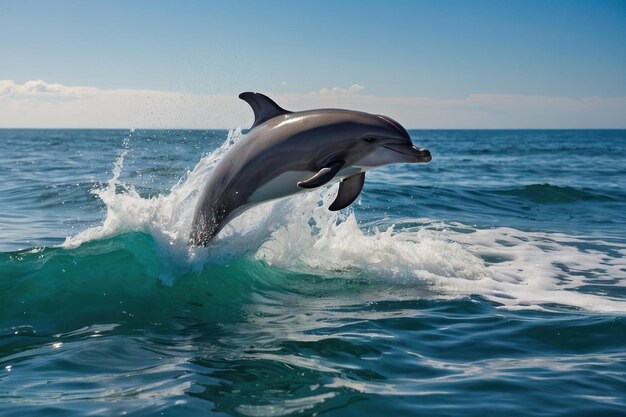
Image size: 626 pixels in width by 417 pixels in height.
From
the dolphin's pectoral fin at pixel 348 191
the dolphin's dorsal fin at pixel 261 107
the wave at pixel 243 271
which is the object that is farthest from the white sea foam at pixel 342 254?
the dolphin's dorsal fin at pixel 261 107

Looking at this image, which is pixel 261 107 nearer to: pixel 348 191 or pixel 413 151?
pixel 348 191

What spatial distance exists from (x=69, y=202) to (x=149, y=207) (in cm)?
842

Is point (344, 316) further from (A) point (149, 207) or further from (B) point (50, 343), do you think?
(A) point (149, 207)

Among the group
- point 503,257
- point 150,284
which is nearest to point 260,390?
point 150,284

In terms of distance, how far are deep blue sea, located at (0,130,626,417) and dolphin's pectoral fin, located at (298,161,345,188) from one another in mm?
1450

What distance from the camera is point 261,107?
27.0ft

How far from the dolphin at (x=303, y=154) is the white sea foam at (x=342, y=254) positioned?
4.40 ft

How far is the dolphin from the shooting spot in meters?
7.70

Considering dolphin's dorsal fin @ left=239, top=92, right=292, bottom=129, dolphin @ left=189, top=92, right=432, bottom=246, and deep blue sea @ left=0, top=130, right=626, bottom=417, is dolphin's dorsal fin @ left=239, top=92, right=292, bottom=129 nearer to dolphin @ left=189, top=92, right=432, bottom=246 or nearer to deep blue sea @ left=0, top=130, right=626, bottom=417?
dolphin @ left=189, top=92, right=432, bottom=246

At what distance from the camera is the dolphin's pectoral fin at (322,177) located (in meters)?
7.32

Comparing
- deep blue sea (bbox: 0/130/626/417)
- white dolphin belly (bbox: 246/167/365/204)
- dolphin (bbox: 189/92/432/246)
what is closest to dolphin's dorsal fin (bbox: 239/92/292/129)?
dolphin (bbox: 189/92/432/246)

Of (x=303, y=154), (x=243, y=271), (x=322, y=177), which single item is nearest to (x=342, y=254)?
(x=243, y=271)

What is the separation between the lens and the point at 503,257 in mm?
12008

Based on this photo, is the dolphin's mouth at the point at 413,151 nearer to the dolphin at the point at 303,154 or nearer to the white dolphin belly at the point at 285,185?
the dolphin at the point at 303,154
